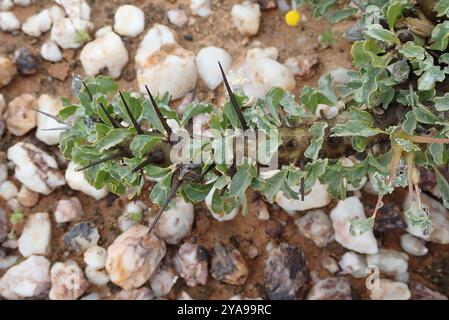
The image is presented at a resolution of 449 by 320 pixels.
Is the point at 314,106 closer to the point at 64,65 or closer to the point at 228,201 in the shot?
the point at 228,201

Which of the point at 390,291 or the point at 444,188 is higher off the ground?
the point at 444,188

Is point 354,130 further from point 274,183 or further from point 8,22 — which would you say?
point 8,22

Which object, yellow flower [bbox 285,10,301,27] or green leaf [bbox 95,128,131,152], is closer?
green leaf [bbox 95,128,131,152]

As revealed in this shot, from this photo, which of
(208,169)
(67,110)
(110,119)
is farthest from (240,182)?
(67,110)

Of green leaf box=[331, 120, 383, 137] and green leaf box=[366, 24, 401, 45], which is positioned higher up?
green leaf box=[366, 24, 401, 45]

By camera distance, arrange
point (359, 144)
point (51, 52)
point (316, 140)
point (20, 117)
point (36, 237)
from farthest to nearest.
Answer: point (51, 52), point (20, 117), point (36, 237), point (359, 144), point (316, 140)

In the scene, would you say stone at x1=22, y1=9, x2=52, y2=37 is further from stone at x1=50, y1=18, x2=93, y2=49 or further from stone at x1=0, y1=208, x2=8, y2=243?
stone at x1=0, y1=208, x2=8, y2=243

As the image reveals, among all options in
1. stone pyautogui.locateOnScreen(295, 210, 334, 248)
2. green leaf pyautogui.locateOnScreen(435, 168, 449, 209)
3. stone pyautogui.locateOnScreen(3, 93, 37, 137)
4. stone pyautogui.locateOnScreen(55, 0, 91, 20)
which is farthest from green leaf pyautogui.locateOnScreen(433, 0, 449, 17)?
stone pyautogui.locateOnScreen(3, 93, 37, 137)
